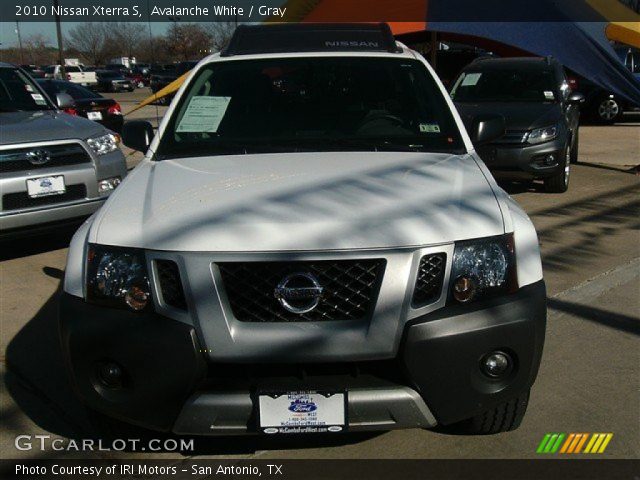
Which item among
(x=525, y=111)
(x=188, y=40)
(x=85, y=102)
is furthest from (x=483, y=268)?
(x=188, y=40)

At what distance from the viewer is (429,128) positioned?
409 cm

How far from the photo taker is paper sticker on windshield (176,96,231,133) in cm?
411

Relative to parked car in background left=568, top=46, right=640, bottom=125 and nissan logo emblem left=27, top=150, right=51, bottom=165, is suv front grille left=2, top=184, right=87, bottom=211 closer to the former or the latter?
nissan logo emblem left=27, top=150, right=51, bottom=165

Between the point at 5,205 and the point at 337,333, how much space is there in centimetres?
423

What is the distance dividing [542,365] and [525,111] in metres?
5.90

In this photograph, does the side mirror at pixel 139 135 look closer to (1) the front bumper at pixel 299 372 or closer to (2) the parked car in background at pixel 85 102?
(1) the front bumper at pixel 299 372

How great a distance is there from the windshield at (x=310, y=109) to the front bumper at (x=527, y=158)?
4.86m

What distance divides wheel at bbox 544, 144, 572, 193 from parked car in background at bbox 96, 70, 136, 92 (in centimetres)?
4059

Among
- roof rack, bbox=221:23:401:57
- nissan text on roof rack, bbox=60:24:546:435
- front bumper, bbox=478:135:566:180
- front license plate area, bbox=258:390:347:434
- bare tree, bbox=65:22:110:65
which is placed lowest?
bare tree, bbox=65:22:110:65

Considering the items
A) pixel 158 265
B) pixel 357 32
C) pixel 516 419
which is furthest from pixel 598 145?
pixel 158 265

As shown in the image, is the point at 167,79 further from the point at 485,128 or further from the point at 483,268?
the point at 483,268

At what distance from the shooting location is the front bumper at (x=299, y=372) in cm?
270

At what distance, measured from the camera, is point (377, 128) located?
4.12 metres

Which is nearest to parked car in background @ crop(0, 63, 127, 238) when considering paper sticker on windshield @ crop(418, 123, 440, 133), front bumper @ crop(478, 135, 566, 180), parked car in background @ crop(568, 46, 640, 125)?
paper sticker on windshield @ crop(418, 123, 440, 133)
